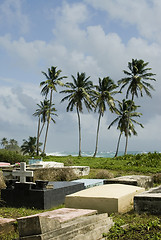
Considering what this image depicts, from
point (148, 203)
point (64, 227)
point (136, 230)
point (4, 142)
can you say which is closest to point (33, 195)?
point (148, 203)

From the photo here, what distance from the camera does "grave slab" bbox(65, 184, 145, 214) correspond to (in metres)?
7.52

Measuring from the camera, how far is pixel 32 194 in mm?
8836

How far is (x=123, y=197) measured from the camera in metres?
7.81

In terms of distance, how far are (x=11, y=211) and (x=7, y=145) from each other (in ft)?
285

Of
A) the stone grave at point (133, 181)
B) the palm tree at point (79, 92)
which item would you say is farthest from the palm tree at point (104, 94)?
the stone grave at point (133, 181)

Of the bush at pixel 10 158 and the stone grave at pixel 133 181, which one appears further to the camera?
the bush at pixel 10 158

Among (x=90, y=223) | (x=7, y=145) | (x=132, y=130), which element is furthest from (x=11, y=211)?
(x=7, y=145)

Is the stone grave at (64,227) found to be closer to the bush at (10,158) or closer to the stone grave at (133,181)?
the stone grave at (133,181)

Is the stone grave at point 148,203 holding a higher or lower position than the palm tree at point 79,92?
lower

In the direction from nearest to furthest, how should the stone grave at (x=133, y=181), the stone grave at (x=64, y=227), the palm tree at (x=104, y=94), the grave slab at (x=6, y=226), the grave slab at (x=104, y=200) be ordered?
the stone grave at (x=64, y=227)
the grave slab at (x=6, y=226)
the grave slab at (x=104, y=200)
the stone grave at (x=133, y=181)
the palm tree at (x=104, y=94)

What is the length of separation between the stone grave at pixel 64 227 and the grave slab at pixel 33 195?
9.42 feet

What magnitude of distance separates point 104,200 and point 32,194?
2.36 m

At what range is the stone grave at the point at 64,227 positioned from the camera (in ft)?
14.9

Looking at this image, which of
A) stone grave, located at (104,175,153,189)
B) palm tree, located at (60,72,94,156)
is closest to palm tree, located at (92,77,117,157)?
palm tree, located at (60,72,94,156)
